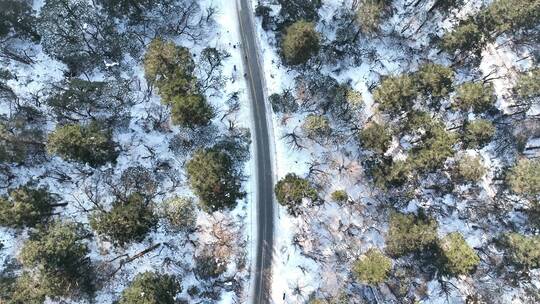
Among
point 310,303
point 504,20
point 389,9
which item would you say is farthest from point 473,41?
point 310,303

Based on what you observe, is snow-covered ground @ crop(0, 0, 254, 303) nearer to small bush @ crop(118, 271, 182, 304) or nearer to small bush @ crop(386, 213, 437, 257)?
small bush @ crop(118, 271, 182, 304)

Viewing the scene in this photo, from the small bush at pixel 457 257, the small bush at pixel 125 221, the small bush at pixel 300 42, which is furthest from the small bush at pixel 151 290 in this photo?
the small bush at pixel 300 42

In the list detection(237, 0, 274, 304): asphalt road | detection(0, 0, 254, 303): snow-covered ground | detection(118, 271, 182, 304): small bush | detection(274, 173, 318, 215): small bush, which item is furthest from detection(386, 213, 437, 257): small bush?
detection(118, 271, 182, 304): small bush

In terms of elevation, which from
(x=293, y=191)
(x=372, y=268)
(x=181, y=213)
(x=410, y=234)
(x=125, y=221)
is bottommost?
(x=372, y=268)

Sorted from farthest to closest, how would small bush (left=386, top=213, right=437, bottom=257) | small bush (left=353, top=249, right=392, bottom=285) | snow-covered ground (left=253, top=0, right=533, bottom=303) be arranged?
1. snow-covered ground (left=253, top=0, right=533, bottom=303)
2. small bush (left=386, top=213, right=437, bottom=257)
3. small bush (left=353, top=249, right=392, bottom=285)

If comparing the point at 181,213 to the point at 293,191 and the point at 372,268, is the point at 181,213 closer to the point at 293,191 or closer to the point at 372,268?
Answer: the point at 293,191

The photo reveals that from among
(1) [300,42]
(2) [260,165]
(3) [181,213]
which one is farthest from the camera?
(2) [260,165]

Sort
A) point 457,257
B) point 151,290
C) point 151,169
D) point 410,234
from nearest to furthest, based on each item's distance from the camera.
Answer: point 151,290 < point 457,257 < point 410,234 < point 151,169

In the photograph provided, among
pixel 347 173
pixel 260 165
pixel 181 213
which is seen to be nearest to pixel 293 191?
pixel 260 165

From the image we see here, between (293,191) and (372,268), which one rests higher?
(293,191)
